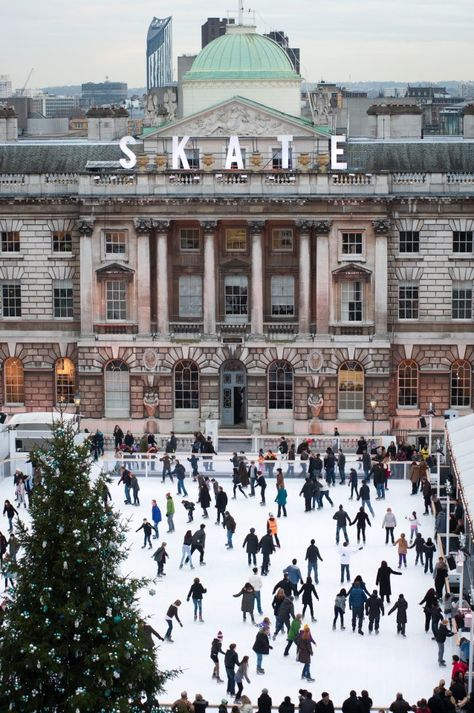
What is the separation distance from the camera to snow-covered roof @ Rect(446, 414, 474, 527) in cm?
6024

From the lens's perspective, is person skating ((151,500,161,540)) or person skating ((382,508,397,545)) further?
person skating ((151,500,161,540))

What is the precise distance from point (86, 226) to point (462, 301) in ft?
62.5

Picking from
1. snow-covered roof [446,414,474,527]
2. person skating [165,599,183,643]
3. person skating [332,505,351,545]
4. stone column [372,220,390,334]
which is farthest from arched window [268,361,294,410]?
person skating [165,599,183,643]

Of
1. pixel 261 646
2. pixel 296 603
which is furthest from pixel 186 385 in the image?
pixel 261 646

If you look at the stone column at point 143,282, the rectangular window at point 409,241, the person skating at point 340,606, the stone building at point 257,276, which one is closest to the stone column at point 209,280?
the stone building at point 257,276

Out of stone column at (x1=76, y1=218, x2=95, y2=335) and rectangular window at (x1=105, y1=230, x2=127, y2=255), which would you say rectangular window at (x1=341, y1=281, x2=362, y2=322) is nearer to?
rectangular window at (x1=105, y1=230, x2=127, y2=255)

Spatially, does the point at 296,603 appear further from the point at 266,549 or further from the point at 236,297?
the point at 236,297

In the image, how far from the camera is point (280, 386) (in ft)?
309

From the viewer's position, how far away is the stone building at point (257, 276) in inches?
3676

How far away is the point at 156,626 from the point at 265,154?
129ft

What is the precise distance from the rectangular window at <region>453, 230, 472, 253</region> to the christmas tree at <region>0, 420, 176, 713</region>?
54.8 m

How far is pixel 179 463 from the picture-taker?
77.4m

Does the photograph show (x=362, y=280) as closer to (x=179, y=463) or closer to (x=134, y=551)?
(x=179, y=463)

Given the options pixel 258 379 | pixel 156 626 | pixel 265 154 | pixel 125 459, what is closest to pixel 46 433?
pixel 125 459
